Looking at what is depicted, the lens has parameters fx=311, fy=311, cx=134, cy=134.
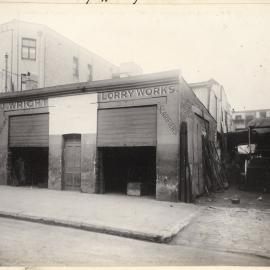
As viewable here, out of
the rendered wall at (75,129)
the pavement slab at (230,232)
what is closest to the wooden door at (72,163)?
the rendered wall at (75,129)

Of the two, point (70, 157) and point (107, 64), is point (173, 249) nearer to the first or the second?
point (70, 157)

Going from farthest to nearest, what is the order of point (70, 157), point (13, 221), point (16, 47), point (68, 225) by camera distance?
1. point (16, 47)
2. point (70, 157)
3. point (13, 221)
4. point (68, 225)

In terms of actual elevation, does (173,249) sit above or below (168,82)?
below

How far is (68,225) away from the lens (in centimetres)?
762

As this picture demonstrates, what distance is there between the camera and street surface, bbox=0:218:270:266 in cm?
517

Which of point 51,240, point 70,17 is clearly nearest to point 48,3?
point 70,17

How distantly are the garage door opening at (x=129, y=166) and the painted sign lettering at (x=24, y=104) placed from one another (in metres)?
3.88

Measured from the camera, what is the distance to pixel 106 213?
8664 mm

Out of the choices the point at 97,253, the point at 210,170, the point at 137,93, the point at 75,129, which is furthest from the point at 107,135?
the point at 97,253

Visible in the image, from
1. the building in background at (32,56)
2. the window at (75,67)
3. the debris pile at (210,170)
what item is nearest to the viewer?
the debris pile at (210,170)

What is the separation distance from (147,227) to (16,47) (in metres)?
21.3

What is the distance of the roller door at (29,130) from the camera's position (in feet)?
47.8

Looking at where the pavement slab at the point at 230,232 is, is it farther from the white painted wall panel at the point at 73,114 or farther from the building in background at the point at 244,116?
the building in background at the point at 244,116

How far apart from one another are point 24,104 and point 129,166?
6.01 meters
